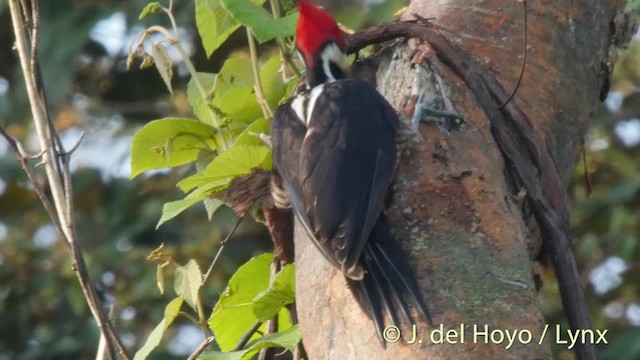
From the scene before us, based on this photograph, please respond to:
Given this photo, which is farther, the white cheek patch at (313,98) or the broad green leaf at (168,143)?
the broad green leaf at (168,143)

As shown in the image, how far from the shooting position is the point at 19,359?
17.9 feet

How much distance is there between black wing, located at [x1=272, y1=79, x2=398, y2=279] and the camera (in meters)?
2.30

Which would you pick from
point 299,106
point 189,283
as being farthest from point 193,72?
point 189,283

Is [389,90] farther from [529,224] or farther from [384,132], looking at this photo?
[529,224]

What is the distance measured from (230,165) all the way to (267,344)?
447mm

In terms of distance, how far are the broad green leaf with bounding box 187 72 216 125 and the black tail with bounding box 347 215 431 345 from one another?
0.76 metres

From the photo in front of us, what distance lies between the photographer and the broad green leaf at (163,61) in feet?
9.05

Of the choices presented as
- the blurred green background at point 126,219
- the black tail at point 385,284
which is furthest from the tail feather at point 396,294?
the blurred green background at point 126,219

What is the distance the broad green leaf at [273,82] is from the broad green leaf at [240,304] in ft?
1.45

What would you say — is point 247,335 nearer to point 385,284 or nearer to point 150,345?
point 150,345

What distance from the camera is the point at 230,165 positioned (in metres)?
2.64

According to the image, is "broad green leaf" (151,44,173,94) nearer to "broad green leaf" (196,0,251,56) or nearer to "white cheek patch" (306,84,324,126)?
"broad green leaf" (196,0,251,56)

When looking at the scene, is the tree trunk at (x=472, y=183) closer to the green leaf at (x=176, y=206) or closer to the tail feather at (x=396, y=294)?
the tail feather at (x=396, y=294)

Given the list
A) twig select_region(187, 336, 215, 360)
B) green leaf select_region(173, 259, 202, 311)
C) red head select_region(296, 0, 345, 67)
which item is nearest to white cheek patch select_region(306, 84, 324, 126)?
red head select_region(296, 0, 345, 67)
